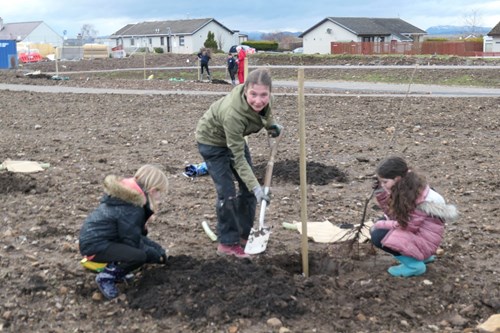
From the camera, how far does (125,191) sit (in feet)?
13.3

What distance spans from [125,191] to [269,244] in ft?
5.60

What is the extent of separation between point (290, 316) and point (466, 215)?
2.92m

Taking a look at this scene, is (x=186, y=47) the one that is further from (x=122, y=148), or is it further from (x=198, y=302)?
(x=198, y=302)

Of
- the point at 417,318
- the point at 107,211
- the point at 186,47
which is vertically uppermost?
the point at 186,47

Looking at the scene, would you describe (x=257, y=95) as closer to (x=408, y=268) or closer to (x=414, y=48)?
(x=408, y=268)

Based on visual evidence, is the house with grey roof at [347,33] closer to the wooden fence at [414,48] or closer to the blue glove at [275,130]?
the wooden fence at [414,48]

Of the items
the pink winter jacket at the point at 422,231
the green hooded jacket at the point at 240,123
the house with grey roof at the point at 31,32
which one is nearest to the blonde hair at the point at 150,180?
the green hooded jacket at the point at 240,123

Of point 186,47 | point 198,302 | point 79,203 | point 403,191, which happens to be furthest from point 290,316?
point 186,47

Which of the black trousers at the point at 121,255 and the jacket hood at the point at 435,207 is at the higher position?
the jacket hood at the point at 435,207

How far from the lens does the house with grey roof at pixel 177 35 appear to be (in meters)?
80.8

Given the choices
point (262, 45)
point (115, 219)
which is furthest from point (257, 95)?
point (262, 45)

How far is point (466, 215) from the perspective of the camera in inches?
239

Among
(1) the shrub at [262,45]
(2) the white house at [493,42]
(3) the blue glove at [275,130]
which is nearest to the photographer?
(3) the blue glove at [275,130]

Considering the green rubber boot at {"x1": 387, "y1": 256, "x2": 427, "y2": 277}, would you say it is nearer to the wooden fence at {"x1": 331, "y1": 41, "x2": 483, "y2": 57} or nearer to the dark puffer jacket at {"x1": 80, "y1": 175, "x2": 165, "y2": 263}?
the dark puffer jacket at {"x1": 80, "y1": 175, "x2": 165, "y2": 263}
